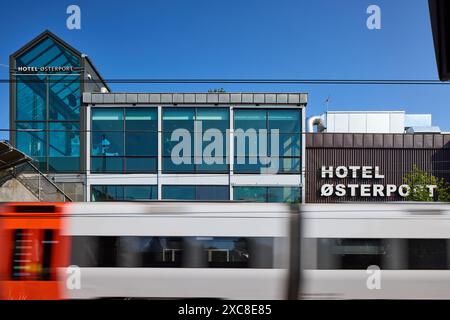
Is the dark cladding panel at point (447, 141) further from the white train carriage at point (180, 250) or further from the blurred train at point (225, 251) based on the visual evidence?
the white train carriage at point (180, 250)

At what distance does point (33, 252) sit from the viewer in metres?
5.92

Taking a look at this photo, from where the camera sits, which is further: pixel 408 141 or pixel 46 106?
pixel 408 141

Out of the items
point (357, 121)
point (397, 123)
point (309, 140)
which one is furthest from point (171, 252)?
point (397, 123)

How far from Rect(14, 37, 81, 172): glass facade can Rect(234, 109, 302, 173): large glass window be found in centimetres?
853

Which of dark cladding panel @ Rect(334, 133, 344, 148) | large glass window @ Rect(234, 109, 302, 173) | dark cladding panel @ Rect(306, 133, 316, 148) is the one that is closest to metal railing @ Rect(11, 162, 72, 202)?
large glass window @ Rect(234, 109, 302, 173)

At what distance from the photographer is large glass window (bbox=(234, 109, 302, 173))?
16500mm

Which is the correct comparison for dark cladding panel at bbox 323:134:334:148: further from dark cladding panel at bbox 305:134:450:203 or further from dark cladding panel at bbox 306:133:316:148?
dark cladding panel at bbox 306:133:316:148

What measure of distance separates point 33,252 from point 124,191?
1076cm

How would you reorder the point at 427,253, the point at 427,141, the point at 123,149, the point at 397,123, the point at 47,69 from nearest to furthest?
the point at 427,253 → the point at 47,69 → the point at 123,149 → the point at 427,141 → the point at 397,123

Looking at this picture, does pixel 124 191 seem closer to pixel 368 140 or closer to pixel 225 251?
pixel 225 251

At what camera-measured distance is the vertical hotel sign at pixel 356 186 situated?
17.4 meters

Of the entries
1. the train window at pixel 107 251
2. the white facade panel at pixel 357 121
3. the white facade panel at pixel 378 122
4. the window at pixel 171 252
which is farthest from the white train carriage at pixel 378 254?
the white facade panel at pixel 378 122

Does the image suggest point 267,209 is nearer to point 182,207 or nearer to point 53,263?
point 182,207
